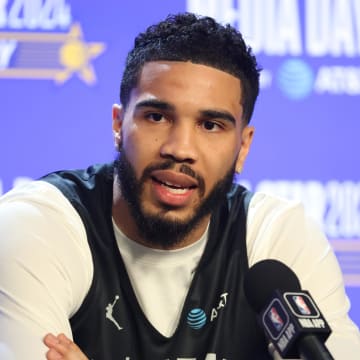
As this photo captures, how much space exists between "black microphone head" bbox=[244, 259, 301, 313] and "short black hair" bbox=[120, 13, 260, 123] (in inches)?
27.8

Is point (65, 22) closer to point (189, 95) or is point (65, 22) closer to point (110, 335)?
point (189, 95)

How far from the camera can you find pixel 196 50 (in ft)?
6.59

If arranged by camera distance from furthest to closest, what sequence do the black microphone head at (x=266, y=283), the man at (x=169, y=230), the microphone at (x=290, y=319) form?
the man at (x=169, y=230) → the black microphone head at (x=266, y=283) → the microphone at (x=290, y=319)

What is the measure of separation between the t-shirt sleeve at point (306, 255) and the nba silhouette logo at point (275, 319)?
0.69 meters

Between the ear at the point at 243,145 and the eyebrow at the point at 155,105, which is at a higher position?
the eyebrow at the point at 155,105

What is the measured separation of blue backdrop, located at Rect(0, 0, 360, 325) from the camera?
9.32ft

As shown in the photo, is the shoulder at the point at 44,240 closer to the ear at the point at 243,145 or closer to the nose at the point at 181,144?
the nose at the point at 181,144

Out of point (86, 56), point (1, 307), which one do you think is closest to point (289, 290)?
point (1, 307)

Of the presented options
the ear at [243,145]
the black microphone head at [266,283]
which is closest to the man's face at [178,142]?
the ear at [243,145]

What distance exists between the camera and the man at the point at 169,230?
190cm

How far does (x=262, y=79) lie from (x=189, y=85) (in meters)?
0.98

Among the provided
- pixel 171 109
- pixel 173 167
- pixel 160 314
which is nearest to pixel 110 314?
pixel 160 314

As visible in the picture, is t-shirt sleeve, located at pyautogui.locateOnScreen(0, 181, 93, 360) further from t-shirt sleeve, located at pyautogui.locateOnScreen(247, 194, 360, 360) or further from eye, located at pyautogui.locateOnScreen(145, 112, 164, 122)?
t-shirt sleeve, located at pyautogui.locateOnScreen(247, 194, 360, 360)

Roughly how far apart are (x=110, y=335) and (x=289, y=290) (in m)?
0.71
